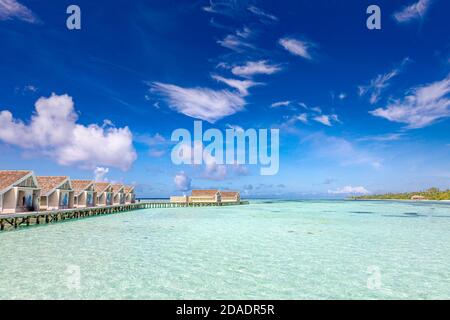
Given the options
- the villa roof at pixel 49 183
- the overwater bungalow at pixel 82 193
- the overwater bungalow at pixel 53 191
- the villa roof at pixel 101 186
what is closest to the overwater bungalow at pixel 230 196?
the villa roof at pixel 101 186

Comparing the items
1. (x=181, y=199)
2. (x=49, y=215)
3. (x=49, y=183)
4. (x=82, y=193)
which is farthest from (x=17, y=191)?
(x=181, y=199)

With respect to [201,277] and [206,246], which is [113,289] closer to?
[201,277]

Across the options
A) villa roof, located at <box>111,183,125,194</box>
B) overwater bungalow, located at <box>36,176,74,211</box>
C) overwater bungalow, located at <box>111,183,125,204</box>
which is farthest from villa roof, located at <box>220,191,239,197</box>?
overwater bungalow, located at <box>36,176,74,211</box>

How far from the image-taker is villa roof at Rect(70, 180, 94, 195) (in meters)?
38.3

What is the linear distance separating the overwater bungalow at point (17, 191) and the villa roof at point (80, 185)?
10987mm

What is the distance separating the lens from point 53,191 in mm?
31188

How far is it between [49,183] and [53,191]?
0.93m

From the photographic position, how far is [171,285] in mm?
9719

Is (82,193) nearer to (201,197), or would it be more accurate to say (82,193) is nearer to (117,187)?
(117,187)

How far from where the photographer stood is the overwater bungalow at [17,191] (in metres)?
23.9

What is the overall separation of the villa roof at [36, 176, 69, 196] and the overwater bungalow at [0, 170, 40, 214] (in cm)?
347

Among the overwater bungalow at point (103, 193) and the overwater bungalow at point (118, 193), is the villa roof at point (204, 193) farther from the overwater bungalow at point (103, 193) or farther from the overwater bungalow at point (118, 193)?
the overwater bungalow at point (103, 193)

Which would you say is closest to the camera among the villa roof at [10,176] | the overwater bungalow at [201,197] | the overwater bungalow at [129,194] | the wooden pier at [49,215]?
the villa roof at [10,176]

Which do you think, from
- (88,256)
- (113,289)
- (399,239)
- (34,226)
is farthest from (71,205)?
(399,239)
